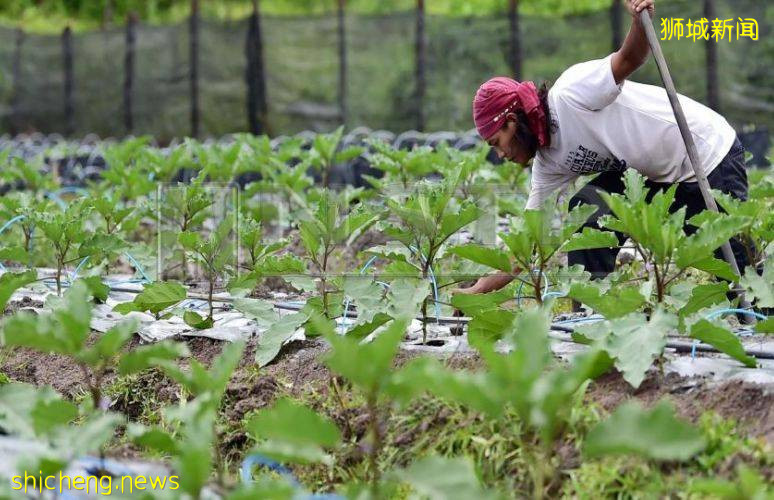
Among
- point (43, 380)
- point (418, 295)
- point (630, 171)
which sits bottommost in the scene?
point (43, 380)

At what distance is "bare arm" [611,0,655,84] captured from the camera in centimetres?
361

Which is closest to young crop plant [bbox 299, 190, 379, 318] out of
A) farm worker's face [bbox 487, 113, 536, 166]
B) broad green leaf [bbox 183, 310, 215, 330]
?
broad green leaf [bbox 183, 310, 215, 330]

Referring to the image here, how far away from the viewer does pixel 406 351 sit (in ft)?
11.7

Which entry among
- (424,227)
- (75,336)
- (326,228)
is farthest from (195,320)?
(75,336)

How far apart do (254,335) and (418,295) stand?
95cm

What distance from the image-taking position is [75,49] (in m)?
17.3

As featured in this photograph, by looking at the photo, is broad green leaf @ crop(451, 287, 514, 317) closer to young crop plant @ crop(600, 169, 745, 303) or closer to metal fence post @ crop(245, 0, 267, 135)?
young crop plant @ crop(600, 169, 745, 303)

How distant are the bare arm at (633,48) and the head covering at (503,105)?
1.16ft

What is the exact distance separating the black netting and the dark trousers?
7.39 metres

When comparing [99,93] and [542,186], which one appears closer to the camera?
[542,186]

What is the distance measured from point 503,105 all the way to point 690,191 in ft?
3.02

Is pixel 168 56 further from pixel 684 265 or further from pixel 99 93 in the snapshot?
pixel 684 265

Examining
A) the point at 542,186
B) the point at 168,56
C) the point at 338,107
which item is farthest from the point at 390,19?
the point at 542,186

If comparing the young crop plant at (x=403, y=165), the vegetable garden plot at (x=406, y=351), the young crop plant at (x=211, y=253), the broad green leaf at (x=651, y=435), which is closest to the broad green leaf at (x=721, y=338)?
the vegetable garden plot at (x=406, y=351)
